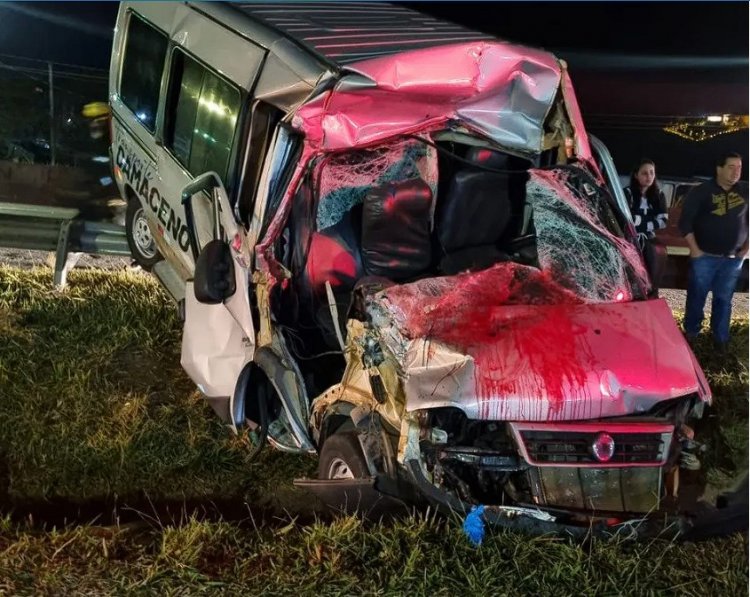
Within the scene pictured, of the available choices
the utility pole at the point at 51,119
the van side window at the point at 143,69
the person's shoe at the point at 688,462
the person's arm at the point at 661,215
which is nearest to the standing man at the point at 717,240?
the person's arm at the point at 661,215

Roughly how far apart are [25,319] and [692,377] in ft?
13.8

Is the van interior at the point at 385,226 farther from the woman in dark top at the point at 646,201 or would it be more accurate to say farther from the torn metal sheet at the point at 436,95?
the woman in dark top at the point at 646,201

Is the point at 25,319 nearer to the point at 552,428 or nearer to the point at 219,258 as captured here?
the point at 219,258

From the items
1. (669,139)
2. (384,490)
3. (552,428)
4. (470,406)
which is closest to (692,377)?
(552,428)

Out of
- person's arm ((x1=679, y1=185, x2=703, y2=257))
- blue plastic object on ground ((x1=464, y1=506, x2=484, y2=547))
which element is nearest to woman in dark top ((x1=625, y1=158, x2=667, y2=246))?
person's arm ((x1=679, y1=185, x2=703, y2=257))

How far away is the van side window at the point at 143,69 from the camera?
4836 mm

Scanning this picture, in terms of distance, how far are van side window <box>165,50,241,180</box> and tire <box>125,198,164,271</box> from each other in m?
0.82

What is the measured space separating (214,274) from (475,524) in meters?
1.62

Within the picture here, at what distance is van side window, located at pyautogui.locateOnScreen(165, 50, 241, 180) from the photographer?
4.08 m

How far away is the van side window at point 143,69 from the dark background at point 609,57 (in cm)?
313

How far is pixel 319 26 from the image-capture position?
13.6 ft

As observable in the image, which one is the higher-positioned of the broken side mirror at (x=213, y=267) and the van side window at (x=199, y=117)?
the van side window at (x=199, y=117)

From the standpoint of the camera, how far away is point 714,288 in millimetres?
5668

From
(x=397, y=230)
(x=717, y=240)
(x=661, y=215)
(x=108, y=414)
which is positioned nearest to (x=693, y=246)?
(x=717, y=240)
